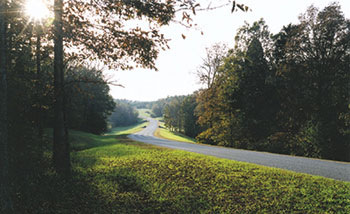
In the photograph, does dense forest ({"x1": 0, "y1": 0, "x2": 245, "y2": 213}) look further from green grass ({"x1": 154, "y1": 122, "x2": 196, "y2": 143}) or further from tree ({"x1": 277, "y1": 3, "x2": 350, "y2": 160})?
green grass ({"x1": 154, "y1": 122, "x2": 196, "y2": 143})

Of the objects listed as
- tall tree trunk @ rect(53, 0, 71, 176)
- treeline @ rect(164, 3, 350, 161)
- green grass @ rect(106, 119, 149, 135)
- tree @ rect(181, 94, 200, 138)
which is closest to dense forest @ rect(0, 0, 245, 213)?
tall tree trunk @ rect(53, 0, 71, 176)

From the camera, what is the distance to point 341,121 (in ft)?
43.1

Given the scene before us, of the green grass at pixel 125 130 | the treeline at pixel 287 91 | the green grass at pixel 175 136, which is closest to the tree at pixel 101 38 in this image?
the treeline at pixel 287 91

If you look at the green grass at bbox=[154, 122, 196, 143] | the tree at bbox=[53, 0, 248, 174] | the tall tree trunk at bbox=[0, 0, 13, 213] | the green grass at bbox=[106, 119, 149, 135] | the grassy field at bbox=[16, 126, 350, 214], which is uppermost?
the tree at bbox=[53, 0, 248, 174]

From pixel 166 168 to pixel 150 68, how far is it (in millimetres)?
3978

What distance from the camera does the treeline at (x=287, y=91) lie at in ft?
45.6

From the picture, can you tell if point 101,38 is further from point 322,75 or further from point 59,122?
point 322,75

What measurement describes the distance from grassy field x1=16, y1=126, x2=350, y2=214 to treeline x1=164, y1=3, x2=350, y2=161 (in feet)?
27.7

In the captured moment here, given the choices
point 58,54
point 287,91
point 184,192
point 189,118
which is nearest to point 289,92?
point 287,91

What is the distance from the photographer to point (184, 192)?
Answer: 5434mm

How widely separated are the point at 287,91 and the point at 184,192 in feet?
56.4

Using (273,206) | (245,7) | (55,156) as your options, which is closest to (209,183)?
(273,206)

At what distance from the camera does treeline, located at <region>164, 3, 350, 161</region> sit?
13903 millimetres

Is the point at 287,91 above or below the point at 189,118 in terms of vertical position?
above
